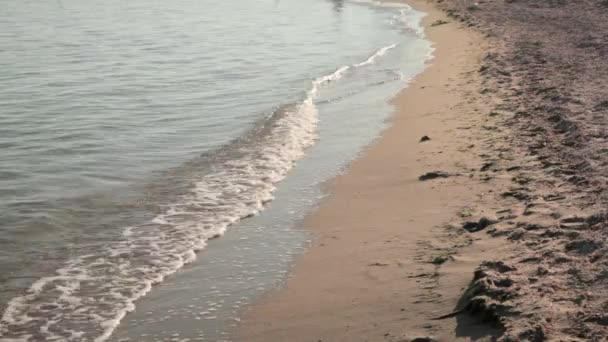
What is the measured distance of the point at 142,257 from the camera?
27.4ft

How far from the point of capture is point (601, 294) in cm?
575

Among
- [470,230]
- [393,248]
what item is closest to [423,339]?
[393,248]

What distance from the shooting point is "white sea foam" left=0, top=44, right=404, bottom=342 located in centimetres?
690

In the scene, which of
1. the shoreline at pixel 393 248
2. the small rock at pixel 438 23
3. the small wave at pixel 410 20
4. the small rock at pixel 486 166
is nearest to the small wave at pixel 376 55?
the small wave at pixel 410 20

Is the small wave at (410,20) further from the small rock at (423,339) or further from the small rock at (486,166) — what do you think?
the small rock at (423,339)

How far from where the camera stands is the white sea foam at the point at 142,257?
690 cm

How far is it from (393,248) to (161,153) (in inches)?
Answer: 233

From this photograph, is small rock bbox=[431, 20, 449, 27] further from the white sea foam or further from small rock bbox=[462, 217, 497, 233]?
small rock bbox=[462, 217, 497, 233]

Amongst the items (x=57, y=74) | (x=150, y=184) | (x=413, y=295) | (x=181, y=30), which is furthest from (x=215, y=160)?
(x=181, y=30)

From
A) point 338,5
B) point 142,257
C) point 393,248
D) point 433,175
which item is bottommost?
point 142,257

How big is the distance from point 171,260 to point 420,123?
644 cm

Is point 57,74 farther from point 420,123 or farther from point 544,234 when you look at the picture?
point 544,234

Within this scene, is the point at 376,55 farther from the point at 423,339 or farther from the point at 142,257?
the point at 423,339

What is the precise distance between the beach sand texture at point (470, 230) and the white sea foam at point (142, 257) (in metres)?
1.18
